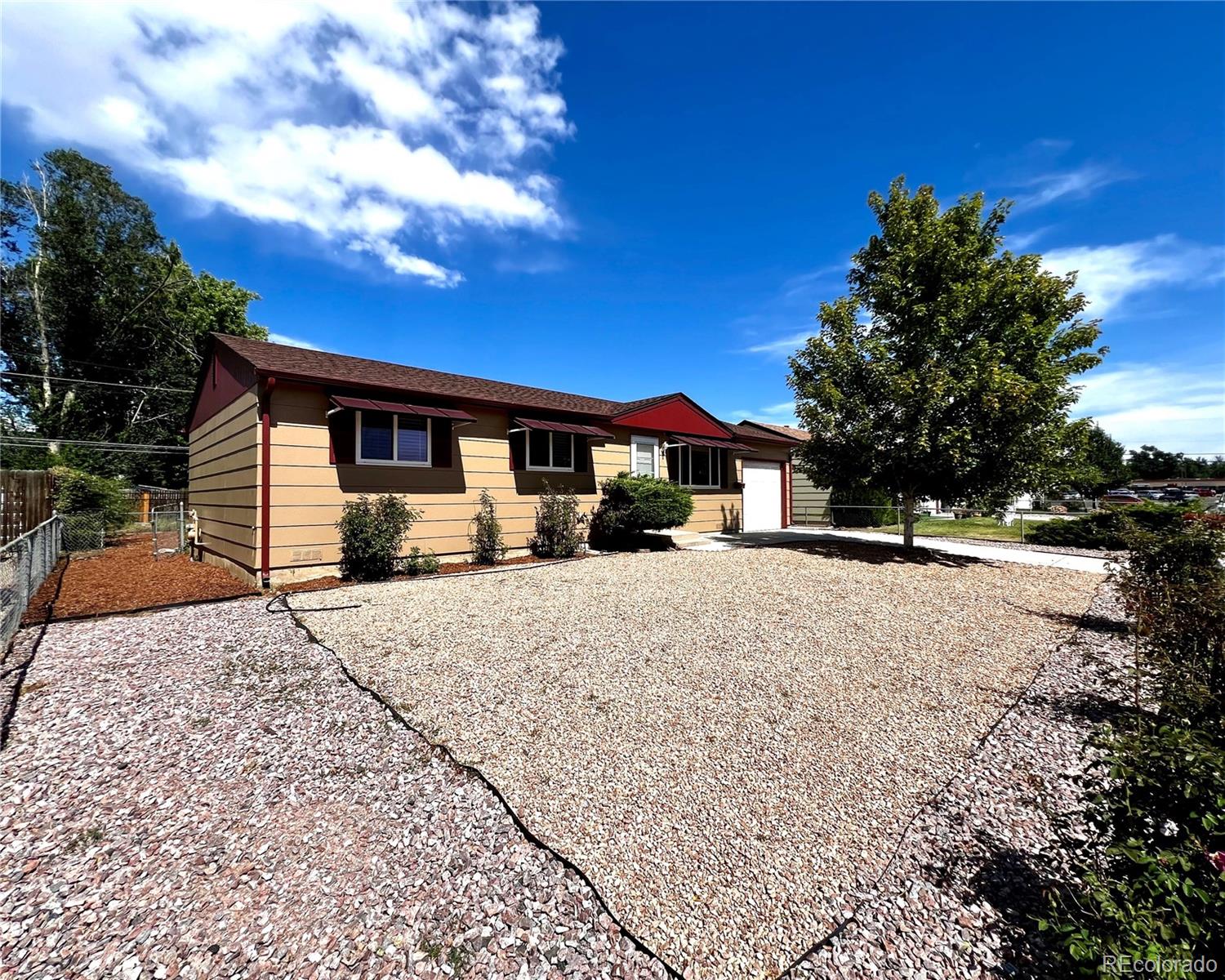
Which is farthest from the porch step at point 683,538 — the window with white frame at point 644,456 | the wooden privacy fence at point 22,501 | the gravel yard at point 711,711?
the wooden privacy fence at point 22,501

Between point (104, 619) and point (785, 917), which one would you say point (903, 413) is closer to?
point (785, 917)

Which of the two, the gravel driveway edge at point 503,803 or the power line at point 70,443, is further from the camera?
the power line at point 70,443

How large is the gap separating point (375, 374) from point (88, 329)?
88.2 feet

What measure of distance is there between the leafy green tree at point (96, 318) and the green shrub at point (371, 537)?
19848 mm

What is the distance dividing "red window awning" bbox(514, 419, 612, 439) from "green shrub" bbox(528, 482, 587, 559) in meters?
1.40

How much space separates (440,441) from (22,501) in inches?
421

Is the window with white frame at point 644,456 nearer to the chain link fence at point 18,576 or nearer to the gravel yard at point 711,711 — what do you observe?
the gravel yard at point 711,711

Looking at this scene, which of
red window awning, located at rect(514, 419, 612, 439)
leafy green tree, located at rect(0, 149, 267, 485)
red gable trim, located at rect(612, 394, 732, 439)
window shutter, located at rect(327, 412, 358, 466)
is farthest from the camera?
leafy green tree, located at rect(0, 149, 267, 485)

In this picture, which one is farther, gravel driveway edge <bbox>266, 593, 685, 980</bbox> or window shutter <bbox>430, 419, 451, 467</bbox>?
window shutter <bbox>430, 419, 451, 467</bbox>

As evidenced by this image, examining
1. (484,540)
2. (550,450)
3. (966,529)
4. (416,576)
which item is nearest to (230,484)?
(416,576)

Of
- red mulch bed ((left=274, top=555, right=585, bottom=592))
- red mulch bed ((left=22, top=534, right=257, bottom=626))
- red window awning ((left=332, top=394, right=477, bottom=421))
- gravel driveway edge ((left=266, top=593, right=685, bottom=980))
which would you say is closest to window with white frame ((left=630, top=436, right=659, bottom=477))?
red mulch bed ((left=274, top=555, right=585, bottom=592))

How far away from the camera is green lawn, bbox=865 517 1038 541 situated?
54.8 ft

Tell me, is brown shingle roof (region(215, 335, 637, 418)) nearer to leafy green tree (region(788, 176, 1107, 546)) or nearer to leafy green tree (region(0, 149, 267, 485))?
leafy green tree (region(788, 176, 1107, 546))

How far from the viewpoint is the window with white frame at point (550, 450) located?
36.8 ft
